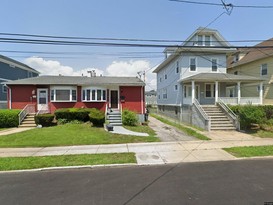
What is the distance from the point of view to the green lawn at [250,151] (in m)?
7.81

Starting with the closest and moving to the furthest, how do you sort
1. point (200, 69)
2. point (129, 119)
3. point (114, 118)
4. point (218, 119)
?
point (218, 119) < point (129, 119) < point (114, 118) < point (200, 69)

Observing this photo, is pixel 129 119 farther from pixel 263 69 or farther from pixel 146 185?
pixel 263 69

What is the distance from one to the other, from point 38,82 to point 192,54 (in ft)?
54.3

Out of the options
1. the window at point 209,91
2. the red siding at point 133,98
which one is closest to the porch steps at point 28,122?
the red siding at point 133,98

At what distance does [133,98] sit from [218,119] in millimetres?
8025

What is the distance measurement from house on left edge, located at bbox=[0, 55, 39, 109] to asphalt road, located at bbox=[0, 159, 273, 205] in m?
21.9

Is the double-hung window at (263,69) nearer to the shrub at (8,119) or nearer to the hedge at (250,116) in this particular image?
the hedge at (250,116)

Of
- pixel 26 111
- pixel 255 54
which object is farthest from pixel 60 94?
pixel 255 54

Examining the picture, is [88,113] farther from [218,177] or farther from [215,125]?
[218,177]

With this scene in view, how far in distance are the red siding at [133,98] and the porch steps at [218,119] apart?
244 inches

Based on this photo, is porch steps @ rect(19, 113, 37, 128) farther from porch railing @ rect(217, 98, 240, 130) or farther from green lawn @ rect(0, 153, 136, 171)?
porch railing @ rect(217, 98, 240, 130)

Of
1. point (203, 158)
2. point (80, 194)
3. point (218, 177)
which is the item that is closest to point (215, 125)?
point (203, 158)

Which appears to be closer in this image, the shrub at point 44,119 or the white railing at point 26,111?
the shrub at point 44,119

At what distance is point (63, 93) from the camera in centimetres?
1808
